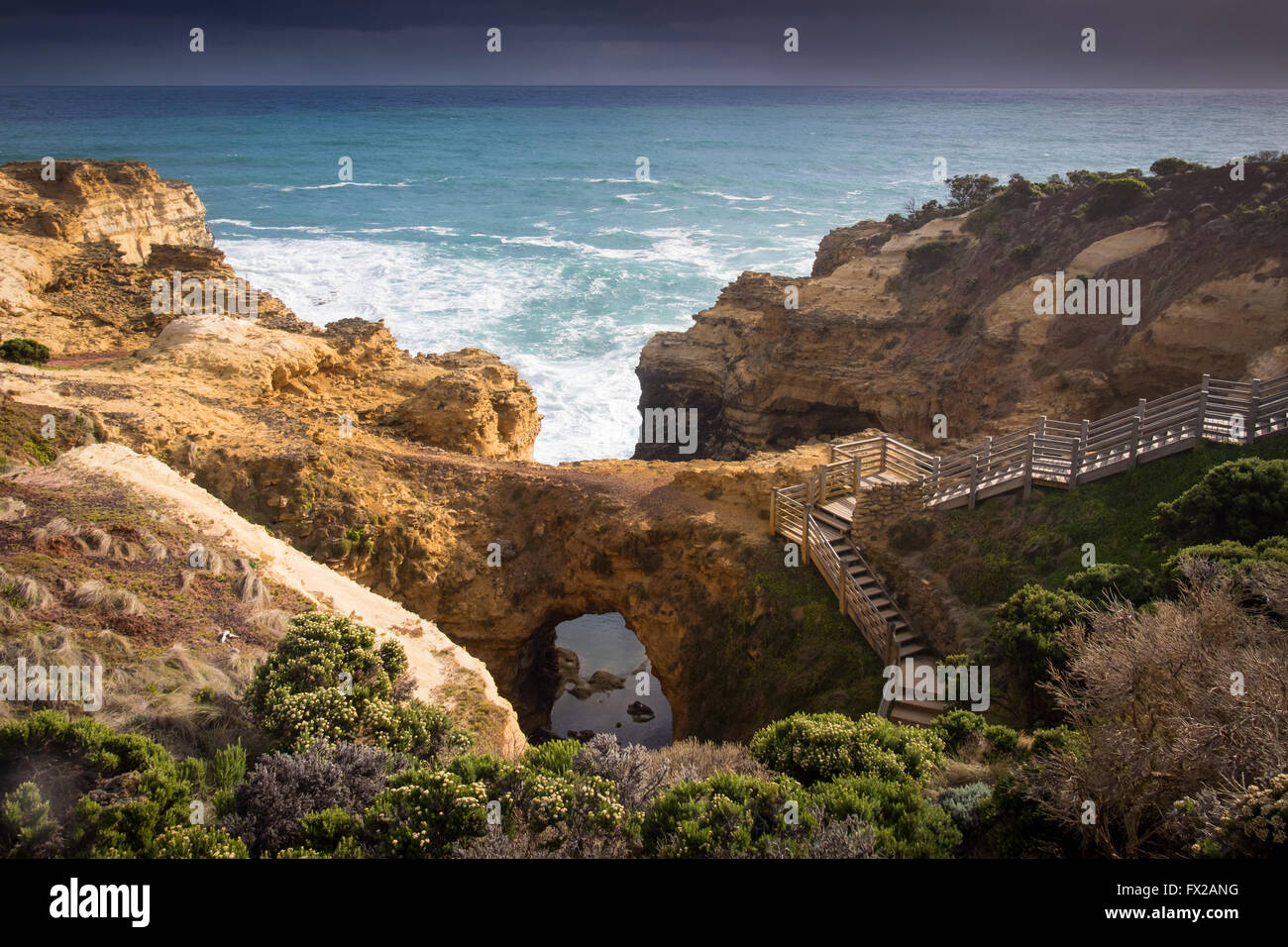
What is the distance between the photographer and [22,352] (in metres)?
27.6

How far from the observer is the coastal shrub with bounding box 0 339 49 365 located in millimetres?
27547

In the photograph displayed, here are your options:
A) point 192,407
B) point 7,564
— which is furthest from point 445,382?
point 7,564

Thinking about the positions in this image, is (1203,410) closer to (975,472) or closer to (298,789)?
(975,472)

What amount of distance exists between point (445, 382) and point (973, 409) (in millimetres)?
17968

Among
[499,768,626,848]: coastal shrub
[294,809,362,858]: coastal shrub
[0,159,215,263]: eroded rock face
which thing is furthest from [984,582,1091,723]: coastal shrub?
[0,159,215,263]: eroded rock face

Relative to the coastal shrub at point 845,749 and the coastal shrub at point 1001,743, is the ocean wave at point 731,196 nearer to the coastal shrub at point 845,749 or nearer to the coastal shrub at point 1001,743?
the coastal shrub at point 1001,743

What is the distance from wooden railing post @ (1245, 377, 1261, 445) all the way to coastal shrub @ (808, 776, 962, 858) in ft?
38.2

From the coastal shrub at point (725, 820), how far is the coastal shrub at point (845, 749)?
1.43 m

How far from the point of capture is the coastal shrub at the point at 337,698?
41.3 feet

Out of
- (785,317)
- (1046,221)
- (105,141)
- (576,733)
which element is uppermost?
(105,141)

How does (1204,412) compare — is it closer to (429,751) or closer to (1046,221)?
(429,751)

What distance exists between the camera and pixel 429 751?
43.1 feet

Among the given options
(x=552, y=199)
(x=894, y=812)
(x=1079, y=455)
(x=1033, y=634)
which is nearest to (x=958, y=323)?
(x=1079, y=455)

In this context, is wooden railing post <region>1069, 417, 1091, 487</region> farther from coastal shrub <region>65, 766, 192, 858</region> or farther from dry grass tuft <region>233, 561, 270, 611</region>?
coastal shrub <region>65, 766, 192, 858</region>
